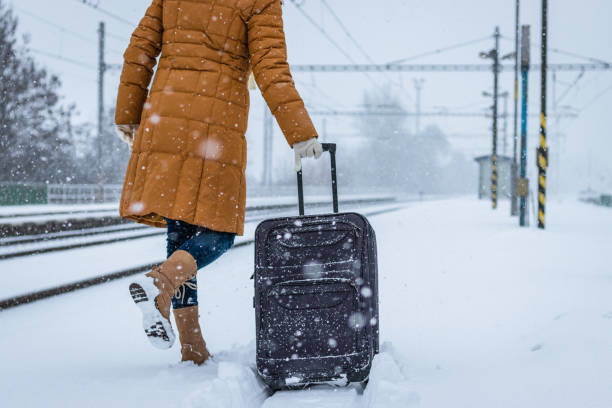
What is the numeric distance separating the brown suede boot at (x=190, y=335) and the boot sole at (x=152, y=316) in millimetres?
434

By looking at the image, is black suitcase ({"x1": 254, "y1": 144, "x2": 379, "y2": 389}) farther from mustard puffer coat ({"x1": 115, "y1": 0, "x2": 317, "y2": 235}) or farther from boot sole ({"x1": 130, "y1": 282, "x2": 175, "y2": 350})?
boot sole ({"x1": 130, "y1": 282, "x2": 175, "y2": 350})

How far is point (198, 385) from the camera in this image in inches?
87.5

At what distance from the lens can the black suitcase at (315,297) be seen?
7.05ft

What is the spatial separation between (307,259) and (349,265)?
0.17 m

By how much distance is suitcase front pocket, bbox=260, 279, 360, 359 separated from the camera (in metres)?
2.16

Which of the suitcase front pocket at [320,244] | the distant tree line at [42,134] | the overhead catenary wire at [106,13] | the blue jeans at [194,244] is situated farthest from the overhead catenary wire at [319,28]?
the suitcase front pocket at [320,244]

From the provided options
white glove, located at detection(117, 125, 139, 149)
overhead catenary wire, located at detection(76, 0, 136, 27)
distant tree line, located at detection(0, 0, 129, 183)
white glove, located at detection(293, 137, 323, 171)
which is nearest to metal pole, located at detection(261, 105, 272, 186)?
distant tree line, located at detection(0, 0, 129, 183)

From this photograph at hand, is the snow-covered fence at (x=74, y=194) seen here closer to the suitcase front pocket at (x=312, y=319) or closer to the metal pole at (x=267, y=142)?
the metal pole at (x=267, y=142)

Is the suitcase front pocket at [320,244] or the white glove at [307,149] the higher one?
the white glove at [307,149]

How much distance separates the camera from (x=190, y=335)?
2.47m

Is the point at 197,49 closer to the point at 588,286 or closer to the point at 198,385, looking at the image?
the point at 198,385

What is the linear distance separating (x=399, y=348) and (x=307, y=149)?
4.12 feet

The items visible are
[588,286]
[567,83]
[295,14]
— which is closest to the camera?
[588,286]

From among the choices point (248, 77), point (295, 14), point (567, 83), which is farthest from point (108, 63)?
point (248, 77)
